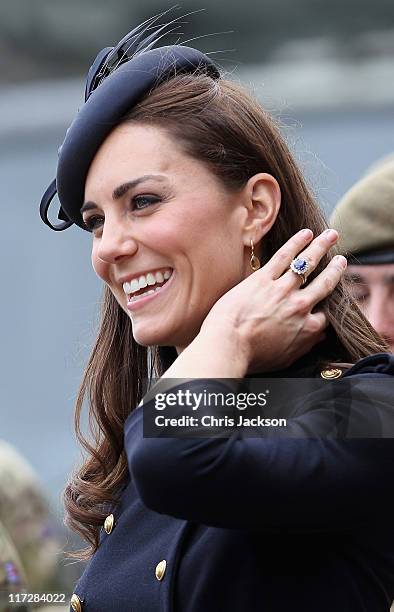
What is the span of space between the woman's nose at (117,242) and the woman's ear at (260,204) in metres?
0.21

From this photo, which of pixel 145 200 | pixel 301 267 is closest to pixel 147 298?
pixel 145 200

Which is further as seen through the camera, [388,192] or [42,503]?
[42,503]

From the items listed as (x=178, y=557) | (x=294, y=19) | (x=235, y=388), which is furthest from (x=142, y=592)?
(x=294, y=19)

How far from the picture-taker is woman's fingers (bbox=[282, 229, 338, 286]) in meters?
2.19

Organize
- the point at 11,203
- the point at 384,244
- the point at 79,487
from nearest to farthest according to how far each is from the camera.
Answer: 1. the point at 79,487
2. the point at 384,244
3. the point at 11,203

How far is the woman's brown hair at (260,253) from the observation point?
7.38 feet

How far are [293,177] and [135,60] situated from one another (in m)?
0.36

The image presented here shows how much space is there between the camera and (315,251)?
2.22 meters

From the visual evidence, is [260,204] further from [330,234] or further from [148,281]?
[148,281]

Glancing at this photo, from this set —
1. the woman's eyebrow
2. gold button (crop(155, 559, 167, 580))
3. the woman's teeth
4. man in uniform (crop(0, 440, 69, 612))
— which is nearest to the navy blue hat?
the woman's eyebrow

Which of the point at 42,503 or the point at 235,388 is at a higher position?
the point at 235,388

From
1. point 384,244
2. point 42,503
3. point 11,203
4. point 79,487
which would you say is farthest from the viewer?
point 11,203

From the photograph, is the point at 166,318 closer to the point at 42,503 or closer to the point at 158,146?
the point at 158,146

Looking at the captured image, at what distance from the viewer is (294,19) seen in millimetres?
8703
